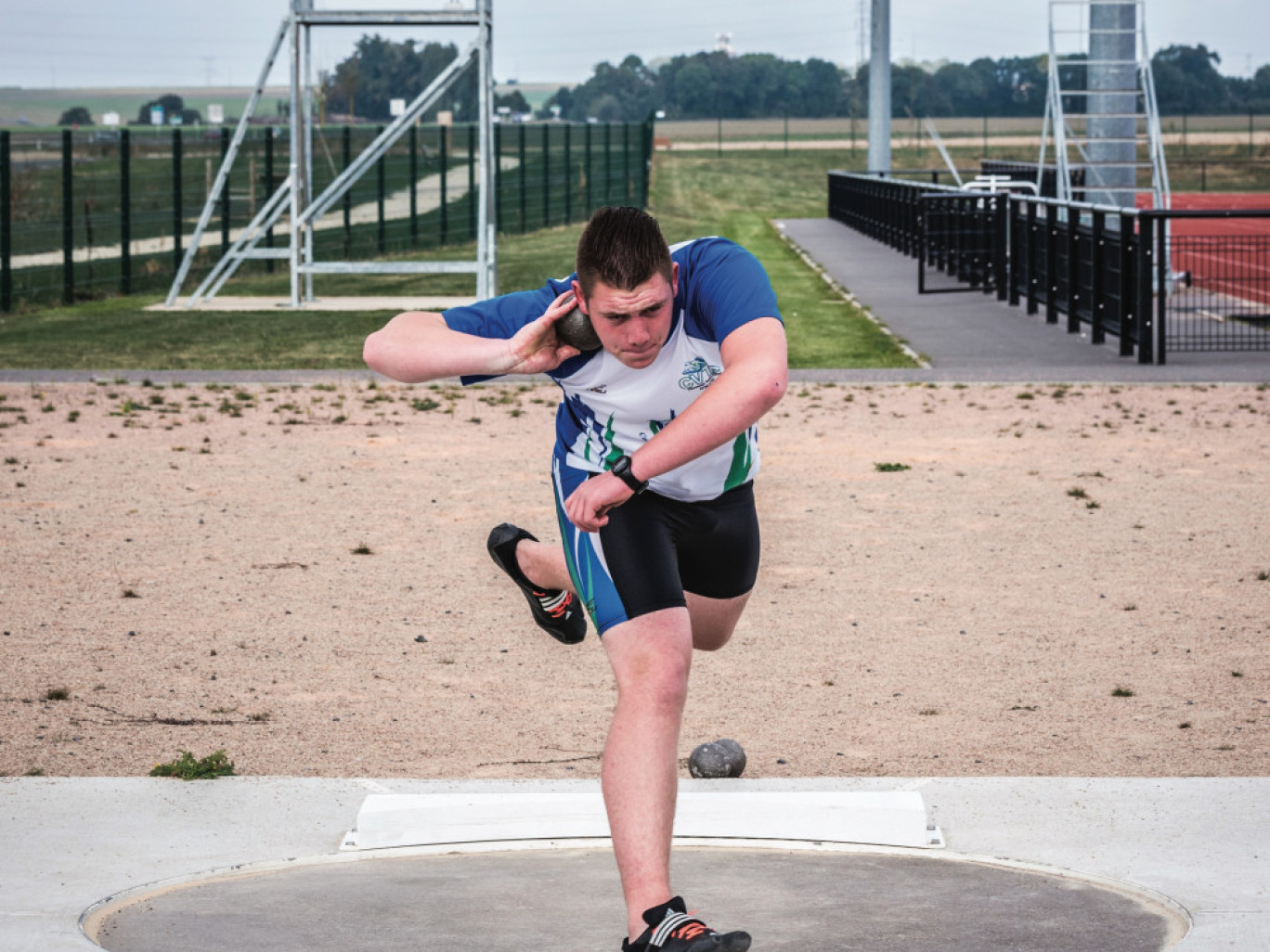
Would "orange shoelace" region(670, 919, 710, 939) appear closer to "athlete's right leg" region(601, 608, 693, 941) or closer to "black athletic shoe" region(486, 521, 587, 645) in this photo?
"athlete's right leg" region(601, 608, 693, 941)

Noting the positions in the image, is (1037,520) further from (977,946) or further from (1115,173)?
(1115,173)

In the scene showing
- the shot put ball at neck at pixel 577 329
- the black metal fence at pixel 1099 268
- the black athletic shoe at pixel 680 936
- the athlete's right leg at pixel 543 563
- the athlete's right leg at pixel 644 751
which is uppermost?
the black metal fence at pixel 1099 268

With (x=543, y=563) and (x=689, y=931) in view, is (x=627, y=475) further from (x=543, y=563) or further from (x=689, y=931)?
(x=543, y=563)

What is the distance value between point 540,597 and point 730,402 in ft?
6.23

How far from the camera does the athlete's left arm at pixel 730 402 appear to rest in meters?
3.74

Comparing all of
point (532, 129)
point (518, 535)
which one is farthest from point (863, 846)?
point (532, 129)

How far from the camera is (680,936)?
11.5ft

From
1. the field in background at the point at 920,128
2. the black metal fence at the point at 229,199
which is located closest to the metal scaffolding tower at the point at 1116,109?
the black metal fence at the point at 229,199

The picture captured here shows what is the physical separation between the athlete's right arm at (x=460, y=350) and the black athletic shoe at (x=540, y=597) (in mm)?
1331

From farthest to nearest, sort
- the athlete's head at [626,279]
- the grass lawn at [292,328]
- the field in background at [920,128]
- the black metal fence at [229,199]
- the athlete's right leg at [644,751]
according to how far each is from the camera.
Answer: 1. the field in background at [920,128]
2. the black metal fence at [229,199]
3. the grass lawn at [292,328]
4. the athlete's head at [626,279]
5. the athlete's right leg at [644,751]

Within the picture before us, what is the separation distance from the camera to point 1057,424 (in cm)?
1266

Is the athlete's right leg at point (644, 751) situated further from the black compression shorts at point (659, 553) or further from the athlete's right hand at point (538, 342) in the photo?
the athlete's right hand at point (538, 342)

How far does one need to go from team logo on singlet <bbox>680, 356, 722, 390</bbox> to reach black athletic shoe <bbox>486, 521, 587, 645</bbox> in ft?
4.68

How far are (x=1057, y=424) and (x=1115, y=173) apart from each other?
1114 cm
